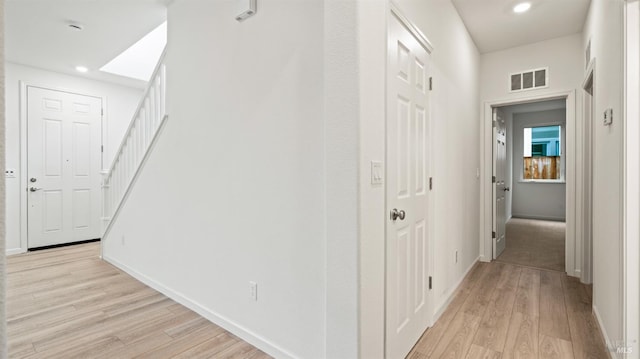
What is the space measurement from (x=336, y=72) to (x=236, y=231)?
1366mm

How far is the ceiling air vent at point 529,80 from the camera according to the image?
367 centimetres

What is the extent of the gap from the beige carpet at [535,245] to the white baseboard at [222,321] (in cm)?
344

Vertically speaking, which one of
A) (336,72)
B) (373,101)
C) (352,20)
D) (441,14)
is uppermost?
(441,14)

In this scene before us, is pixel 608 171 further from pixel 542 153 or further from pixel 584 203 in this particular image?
pixel 542 153

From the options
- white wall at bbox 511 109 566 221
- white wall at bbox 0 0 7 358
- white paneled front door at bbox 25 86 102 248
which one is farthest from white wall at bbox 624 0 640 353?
white paneled front door at bbox 25 86 102 248

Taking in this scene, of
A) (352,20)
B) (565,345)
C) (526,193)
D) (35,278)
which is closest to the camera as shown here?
(352,20)

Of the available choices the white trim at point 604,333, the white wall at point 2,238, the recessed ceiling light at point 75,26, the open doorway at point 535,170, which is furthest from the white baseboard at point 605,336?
the recessed ceiling light at point 75,26

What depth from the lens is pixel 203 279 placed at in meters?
2.51

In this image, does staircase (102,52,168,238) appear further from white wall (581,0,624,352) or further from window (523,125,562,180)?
window (523,125,562,180)

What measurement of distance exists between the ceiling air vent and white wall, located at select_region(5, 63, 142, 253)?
6.35m

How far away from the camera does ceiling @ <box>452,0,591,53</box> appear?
2912mm

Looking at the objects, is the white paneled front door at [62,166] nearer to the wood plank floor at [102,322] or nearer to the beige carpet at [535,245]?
the wood plank floor at [102,322]

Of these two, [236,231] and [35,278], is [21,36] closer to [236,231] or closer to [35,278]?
[35,278]

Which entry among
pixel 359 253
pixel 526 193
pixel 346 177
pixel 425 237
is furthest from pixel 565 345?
pixel 526 193
